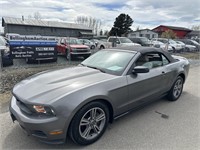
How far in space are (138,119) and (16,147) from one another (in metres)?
2.27

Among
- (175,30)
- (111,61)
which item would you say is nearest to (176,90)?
(111,61)

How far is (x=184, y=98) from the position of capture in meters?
4.82

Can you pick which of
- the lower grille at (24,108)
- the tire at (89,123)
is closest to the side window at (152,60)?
the tire at (89,123)

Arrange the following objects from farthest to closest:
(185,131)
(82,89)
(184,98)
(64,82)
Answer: (184,98) → (185,131) → (64,82) → (82,89)

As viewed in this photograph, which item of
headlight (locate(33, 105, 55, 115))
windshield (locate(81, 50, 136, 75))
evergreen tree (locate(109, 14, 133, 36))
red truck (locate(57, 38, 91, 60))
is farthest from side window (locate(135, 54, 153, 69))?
evergreen tree (locate(109, 14, 133, 36))

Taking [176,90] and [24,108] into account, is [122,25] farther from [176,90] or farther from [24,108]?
[24,108]

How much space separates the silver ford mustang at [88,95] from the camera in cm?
234

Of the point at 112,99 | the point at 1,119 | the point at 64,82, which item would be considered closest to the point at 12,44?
the point at 1,119

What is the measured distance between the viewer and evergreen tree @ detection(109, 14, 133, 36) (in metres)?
51.8

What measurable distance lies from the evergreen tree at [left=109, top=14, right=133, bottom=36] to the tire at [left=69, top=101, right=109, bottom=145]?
50.7 m

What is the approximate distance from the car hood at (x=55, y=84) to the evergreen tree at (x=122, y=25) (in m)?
50.2

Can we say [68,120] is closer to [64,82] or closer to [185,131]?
[64,82]

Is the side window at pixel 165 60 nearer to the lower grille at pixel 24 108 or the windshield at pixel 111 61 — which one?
the windshield at pixel 111 61

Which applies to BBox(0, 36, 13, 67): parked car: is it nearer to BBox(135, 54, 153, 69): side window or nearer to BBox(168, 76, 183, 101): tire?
BBox(135, 54, 153, 69): side window
